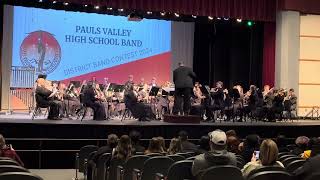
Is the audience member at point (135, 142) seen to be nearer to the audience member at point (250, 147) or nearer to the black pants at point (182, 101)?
the audience member at point (250, 147)

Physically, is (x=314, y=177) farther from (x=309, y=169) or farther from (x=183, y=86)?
(x=183, y=86)

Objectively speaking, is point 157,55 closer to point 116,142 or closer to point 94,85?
point 94,85

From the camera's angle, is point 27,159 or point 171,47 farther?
point 171,47

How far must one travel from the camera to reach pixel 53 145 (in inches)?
454

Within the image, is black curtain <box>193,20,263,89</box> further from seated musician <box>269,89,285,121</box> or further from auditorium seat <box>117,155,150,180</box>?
auditorium seat <box>117,155,150,180</box>

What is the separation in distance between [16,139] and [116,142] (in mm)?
4338

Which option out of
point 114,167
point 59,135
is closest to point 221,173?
point 114,167

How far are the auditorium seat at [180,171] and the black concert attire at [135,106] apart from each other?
8.33 metres

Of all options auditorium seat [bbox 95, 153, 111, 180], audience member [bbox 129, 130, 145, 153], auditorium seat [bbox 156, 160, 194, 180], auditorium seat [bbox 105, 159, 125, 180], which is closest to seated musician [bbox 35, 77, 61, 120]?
audience member [bbox 129, 130, 145, 153]

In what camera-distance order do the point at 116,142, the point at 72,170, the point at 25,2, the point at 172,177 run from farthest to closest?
1. the point at 25,2
2. the point at 72,170
3. the point at 116,142
4. the point at 172,177

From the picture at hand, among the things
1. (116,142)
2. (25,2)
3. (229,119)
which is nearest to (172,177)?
(116,142)

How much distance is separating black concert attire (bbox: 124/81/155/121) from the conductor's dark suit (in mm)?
822

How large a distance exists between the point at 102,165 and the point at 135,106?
6605mm

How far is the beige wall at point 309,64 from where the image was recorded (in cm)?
1786
